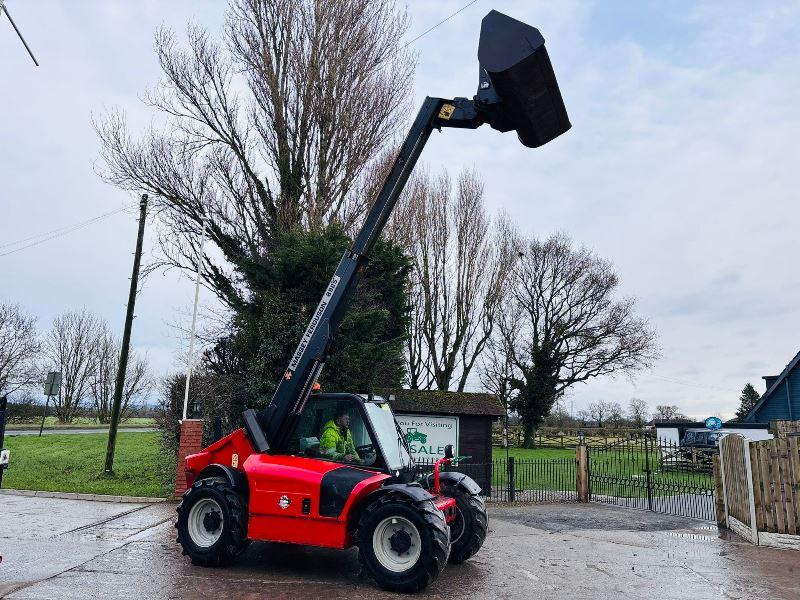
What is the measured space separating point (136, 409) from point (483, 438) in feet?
180

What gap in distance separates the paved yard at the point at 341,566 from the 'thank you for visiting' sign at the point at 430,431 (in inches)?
202

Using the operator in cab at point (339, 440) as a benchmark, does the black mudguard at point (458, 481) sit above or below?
below

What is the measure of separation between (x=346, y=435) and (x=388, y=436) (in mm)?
520

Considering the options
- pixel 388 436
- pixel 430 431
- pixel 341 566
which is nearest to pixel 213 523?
pixel 341 566

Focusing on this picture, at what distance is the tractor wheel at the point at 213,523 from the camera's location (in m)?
7.21

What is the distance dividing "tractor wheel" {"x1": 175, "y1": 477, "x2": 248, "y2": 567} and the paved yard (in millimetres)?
188

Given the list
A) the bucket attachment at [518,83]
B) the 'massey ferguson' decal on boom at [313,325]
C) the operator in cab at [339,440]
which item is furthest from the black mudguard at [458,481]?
the bucket attachment at [518,83]

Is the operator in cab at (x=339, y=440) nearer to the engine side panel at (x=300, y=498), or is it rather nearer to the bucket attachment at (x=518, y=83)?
the engine side panel at (x=300, y=498)

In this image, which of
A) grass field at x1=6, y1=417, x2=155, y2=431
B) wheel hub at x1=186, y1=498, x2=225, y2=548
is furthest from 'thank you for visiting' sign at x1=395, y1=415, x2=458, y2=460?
grass field at x1=6, y1=417, x2=155, y2=431

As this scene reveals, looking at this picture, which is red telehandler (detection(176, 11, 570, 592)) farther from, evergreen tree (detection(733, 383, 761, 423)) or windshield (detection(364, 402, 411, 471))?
evergreen tree (detection(733, 383, 761, 423))

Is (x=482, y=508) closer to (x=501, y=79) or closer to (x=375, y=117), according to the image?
(x=501, y=79)

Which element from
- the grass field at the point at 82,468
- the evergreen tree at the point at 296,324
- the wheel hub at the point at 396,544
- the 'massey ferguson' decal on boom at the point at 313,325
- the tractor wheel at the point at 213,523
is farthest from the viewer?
the evergreen tree at the point at 296,324

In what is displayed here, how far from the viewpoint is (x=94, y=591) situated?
6098 millimetres

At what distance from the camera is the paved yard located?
21.2 feet
